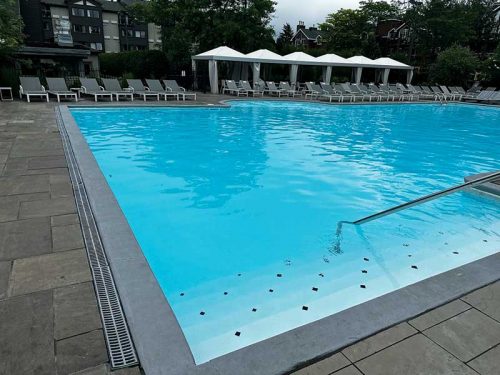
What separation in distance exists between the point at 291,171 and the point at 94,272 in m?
4.61

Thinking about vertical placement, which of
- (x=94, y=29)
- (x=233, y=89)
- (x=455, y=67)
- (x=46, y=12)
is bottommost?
(x=233, y=89)

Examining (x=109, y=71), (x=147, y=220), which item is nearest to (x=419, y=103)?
(x=147, y=220)

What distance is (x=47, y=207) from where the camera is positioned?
143 inches

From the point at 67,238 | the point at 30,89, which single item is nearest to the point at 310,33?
the point at 30,89

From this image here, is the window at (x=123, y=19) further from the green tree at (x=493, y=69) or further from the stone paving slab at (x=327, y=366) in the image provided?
the stone paving slab at (x=327, y=366)

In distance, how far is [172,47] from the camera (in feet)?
74.4

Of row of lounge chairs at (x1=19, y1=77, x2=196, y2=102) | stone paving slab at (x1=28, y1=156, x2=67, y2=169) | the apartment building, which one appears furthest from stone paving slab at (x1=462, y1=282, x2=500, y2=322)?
the apartment building

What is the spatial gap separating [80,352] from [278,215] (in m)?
3.25

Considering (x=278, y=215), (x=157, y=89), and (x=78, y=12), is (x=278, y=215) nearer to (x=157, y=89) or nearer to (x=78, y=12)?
(x=157, y=89)

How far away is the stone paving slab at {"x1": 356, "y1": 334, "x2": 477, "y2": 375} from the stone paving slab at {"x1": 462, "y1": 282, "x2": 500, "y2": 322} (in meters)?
0.60

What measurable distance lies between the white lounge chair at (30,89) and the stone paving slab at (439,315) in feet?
45.6

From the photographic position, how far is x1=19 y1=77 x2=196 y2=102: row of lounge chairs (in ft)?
42.2

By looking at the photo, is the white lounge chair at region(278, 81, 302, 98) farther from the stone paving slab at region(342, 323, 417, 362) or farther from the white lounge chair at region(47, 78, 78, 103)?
the stone paving slab at region(342, 323, 417, 362)

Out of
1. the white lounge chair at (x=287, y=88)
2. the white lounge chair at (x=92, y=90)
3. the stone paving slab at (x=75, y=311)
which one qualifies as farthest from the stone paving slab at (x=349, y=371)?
the white lounge chair at (x=287, y=88)
